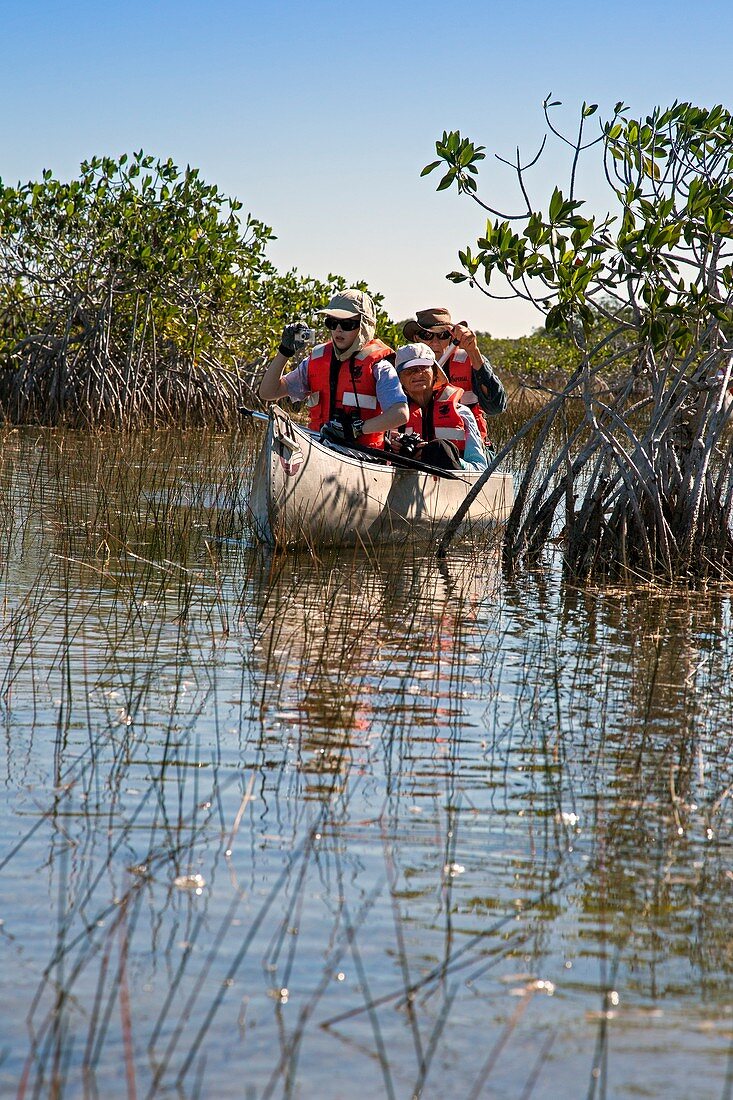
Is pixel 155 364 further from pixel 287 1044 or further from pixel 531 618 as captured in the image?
pixel 287 1044

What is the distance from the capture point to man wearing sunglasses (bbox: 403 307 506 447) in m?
10.6

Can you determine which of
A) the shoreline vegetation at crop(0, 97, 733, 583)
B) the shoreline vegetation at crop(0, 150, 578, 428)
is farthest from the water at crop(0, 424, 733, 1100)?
the shoreline vegetation at crop(0, 150, 578, 428)

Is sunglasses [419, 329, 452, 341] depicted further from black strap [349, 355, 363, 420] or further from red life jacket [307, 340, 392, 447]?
black strap [349, 355, 363, 420]

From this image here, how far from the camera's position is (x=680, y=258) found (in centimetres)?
809

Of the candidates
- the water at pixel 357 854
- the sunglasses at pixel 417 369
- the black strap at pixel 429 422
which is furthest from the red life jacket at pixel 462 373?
the water at pixel 357 854

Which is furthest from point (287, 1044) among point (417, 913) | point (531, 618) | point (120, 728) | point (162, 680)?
point (531, 618)

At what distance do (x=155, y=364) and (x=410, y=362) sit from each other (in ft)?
38.5

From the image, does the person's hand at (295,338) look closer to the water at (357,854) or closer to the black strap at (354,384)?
the black strap at (354,384)

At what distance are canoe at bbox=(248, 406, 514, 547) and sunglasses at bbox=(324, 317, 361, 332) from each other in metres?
0.72

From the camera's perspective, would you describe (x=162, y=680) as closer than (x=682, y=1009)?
No

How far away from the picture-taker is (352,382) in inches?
369

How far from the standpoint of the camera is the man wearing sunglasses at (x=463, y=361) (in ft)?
34.9

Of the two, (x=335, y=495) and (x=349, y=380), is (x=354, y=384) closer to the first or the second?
(x=349, y=380)

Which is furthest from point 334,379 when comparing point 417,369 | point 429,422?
point 429,422
